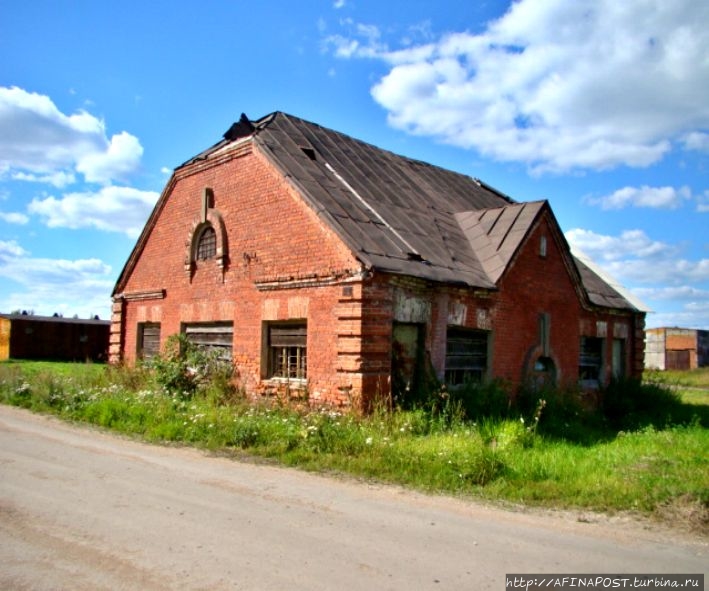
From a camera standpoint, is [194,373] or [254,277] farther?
[194,373]

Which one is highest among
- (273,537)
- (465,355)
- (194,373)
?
(465,355)

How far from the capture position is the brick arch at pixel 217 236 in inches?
529

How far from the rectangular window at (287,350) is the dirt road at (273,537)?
4.20 m

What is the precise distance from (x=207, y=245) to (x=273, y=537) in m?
10.3

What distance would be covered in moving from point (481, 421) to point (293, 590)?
7.00 metres

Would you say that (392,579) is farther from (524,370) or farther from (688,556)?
(524,370)

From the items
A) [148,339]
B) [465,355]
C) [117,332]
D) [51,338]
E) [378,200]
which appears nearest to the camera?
Result: [465,355]

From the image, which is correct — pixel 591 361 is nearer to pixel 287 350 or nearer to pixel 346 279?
pixel 287 350

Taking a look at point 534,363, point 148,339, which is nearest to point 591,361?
point 534,363

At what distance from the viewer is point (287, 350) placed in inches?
468

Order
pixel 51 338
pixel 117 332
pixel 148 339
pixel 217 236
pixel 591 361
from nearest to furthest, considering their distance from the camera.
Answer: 1. pixel 217 236
2. pixel 591 361
3. pixel 148 339
4. pixel 117 332
5. pixel 51 338

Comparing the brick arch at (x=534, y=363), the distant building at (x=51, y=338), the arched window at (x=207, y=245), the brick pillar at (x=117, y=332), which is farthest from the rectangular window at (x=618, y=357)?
the distant building at (x=51, y=338)

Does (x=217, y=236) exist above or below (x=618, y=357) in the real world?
above

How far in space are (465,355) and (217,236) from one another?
19.5ft
